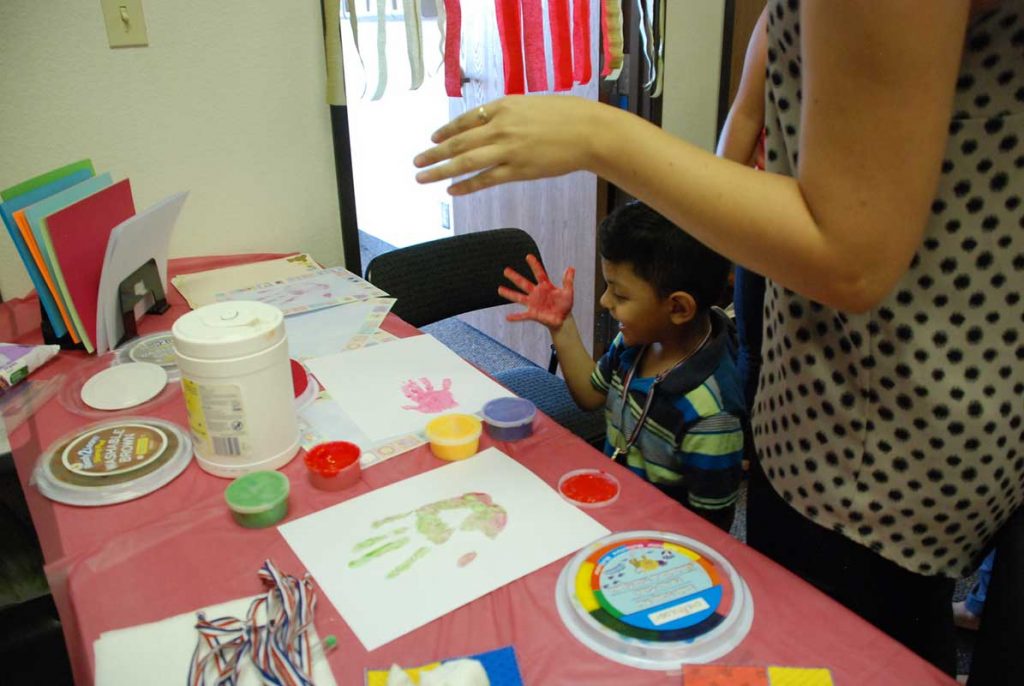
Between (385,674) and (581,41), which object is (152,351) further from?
(581,41)

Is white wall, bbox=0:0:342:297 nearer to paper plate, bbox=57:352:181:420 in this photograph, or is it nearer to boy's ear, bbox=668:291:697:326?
paper plate, bbox=57:352:181:420

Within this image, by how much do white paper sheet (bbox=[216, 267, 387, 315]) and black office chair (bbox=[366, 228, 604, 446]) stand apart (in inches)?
3.5

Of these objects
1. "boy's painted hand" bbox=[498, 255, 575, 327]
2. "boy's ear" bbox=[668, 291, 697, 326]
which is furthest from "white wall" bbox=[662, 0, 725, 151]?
"boy's ear" bbox=[668, 291, 697, 326]

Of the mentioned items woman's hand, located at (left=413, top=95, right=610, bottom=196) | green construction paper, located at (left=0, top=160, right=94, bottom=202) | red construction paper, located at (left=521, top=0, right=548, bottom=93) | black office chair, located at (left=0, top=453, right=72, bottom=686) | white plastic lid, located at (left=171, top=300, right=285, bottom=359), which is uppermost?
red construction paper, located at (left=521, top=0, right=548, bottom=93)

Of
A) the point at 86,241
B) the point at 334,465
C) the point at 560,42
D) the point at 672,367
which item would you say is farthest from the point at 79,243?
the point at 560,42

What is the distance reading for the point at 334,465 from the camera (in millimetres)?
785

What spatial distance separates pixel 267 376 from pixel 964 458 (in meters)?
0.70

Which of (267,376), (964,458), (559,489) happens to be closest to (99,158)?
(267,376)

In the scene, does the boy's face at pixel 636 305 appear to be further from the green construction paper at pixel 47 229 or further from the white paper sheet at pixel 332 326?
the green construction paper at pixel 47 229

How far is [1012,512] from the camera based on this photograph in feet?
2.39

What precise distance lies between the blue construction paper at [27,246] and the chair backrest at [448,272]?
57 centimetres

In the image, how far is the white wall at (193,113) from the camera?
1266mm

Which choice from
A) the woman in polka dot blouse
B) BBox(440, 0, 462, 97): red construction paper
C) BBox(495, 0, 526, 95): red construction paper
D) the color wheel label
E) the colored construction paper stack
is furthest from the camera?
BBox(495, 0, 526, 95): red construction paper

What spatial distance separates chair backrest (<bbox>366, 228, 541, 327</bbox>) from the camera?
1513 mm
